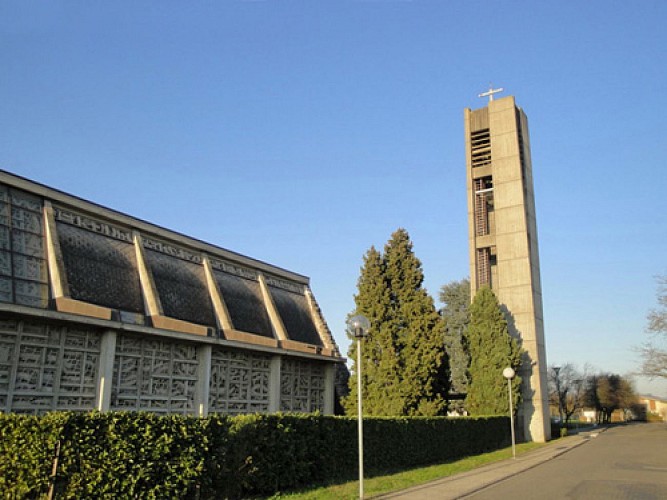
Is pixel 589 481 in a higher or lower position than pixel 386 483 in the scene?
lower

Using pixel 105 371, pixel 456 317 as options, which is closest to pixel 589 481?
pixel 105 371

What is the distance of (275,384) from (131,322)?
775 centimetres

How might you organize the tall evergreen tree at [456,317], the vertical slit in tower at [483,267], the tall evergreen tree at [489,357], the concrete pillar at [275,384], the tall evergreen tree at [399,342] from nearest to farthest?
the concrete pillar at [275,384] < the tall evergreen tree at [399,342] < the tall evergreen tree at [489,357] < the vertical slit in tower at [483,267] < the tall evergreen tree at [456,317]

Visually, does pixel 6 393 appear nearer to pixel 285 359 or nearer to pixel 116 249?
pixel 116 249

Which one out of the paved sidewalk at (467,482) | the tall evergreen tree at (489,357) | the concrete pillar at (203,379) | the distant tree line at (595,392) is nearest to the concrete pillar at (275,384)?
the concrete pillar at (203,379)

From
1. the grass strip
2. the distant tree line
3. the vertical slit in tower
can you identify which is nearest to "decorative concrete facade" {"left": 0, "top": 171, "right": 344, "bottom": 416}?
the grass strip

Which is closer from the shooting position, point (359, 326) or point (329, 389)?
point (359, 326)

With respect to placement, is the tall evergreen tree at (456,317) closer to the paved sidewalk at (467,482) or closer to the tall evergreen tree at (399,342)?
the tall evergreen tree at (399,342)

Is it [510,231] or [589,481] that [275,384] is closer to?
[589,481]

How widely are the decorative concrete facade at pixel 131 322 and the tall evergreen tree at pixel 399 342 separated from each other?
2611mm

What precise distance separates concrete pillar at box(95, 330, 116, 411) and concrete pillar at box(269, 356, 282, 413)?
799 cm

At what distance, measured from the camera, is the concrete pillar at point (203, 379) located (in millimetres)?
18859

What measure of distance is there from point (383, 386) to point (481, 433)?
4829mm

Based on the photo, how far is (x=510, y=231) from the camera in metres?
35.1
